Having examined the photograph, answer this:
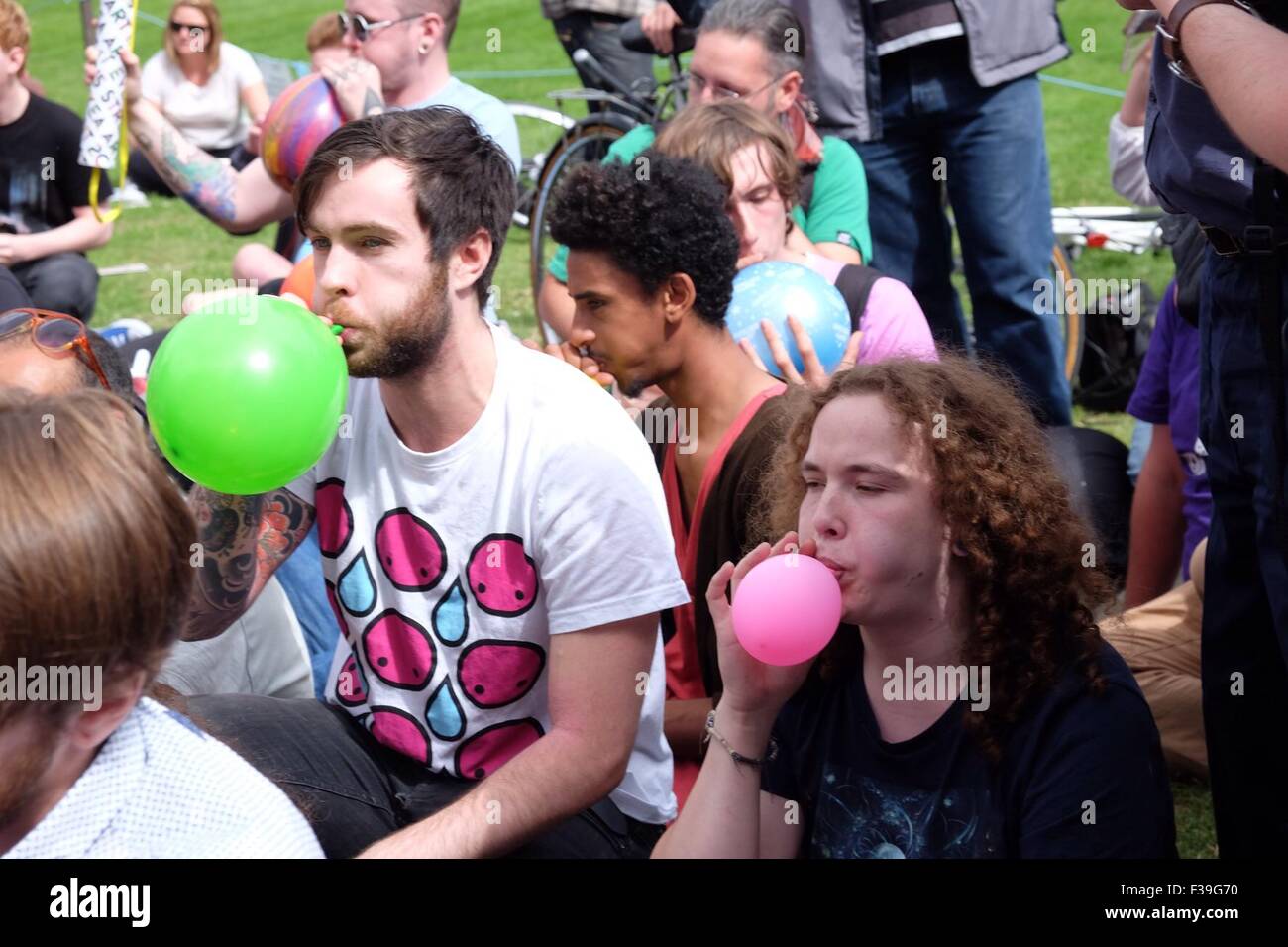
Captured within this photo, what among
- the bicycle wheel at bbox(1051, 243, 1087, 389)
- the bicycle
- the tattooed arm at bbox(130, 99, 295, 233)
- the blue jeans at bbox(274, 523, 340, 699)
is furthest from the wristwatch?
the bicycle

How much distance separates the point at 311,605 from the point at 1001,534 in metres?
1.76

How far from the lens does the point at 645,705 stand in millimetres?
2568

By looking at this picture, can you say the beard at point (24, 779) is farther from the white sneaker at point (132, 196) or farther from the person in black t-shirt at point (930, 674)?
the white sneaker at point (132, 196)

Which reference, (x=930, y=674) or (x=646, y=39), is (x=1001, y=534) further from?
(x=646, y=39)

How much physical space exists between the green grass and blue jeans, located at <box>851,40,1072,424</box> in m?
0.36

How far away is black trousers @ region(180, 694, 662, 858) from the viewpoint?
2523mm

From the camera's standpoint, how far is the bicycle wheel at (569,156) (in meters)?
6.83

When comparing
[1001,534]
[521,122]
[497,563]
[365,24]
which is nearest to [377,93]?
[365,24]

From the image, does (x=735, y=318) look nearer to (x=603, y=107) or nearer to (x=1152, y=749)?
(x=1152, y=749)

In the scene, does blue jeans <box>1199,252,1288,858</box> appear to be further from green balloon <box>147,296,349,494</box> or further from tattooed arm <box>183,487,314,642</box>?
tattooed arm <box>183,487,314,642</box>

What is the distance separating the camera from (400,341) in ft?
8.35

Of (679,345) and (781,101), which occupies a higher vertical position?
(781,101)
